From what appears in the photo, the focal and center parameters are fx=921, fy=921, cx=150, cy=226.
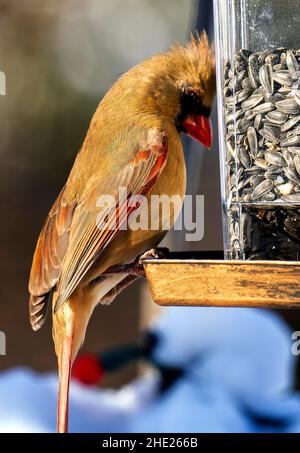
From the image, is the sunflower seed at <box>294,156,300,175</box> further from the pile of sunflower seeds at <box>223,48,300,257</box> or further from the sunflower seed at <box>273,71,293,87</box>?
the sunflower seed at <box>273,71,293,87</box>

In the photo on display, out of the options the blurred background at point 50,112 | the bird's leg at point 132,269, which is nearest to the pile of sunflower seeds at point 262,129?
the bird's leg at point 132,269

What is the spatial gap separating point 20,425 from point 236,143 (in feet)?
6.02

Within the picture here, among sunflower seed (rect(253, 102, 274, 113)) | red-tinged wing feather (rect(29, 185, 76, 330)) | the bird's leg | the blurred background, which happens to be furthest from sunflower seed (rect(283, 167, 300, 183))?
the blurred background

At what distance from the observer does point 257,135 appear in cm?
150

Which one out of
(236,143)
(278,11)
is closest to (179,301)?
(236,143)

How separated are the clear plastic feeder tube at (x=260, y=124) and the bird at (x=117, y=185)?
0.18m

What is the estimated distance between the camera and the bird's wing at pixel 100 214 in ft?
5.45

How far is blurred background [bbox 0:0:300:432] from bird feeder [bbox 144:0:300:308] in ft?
4.53

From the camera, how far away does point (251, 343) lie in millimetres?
3031

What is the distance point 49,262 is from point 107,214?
0.21 meters

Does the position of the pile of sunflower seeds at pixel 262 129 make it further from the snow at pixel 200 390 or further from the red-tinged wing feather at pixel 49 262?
the snow at pixel 200 390

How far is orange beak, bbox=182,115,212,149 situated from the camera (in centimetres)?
183

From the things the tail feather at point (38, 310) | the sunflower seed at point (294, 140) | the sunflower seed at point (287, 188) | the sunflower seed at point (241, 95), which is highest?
the sunflower seed at point (241, 95)
